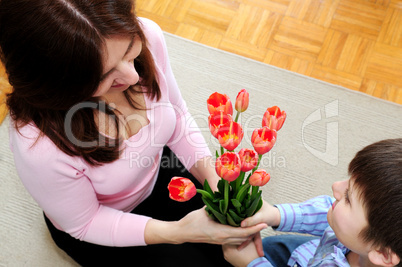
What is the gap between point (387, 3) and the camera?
79.8 inches

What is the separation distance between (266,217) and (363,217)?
0.84 feet

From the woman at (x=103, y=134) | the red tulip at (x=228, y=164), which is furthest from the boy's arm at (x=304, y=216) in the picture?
the red tulip at (x=228, y=164)

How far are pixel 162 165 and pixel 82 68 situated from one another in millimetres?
549

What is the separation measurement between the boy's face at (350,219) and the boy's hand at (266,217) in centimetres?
17

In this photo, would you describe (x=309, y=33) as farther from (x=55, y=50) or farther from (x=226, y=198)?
(x=55, y=50)

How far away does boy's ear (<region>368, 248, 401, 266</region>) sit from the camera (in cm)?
82

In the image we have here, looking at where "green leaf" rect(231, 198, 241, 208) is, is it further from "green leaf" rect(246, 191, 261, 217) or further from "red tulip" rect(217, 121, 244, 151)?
"red tulip" rect(217, 121, 244, 151)

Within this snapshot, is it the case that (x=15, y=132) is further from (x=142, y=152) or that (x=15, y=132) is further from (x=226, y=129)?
(x=226, y=129)

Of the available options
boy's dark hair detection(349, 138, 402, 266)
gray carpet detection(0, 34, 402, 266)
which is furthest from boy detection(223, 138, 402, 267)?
gray carpet detection(0, 34, 402, 266)

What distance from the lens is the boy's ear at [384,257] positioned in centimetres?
82

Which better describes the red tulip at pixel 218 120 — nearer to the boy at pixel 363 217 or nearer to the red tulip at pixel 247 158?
the red tulip at pixel 247 158

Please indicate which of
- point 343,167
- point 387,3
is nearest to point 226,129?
point 343,167

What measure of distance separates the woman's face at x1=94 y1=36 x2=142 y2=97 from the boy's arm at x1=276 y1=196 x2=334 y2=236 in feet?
1.66

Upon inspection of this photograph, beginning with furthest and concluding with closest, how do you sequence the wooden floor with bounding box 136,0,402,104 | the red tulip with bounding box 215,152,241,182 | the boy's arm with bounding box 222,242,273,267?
the wooden floor with bounding box 136,0,402,104 < the boy's arm with bounding box 222,242,273,267 < the red tulip with bounding box 215,152,241,182
